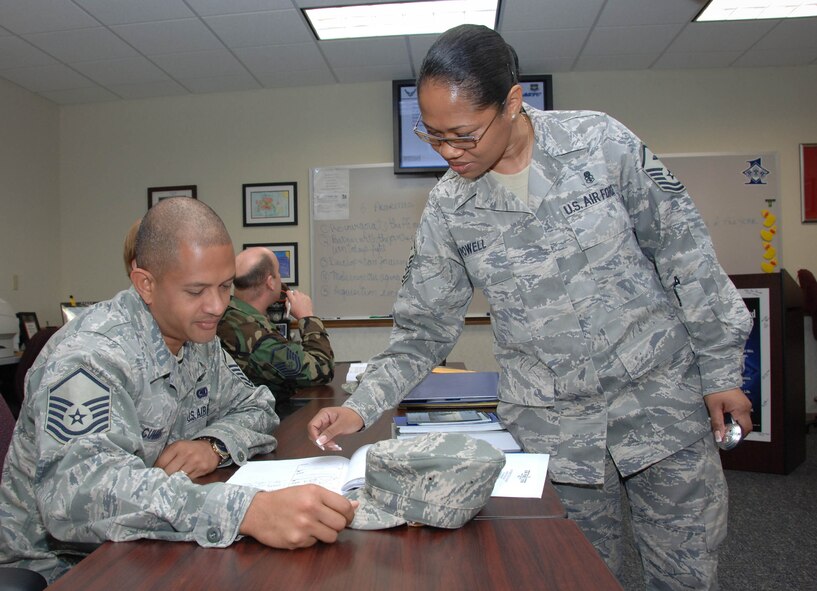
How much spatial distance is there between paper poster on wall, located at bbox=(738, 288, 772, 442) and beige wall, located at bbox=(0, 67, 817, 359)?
1279mm

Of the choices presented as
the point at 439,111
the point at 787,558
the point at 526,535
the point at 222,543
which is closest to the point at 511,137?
the point at 439,111

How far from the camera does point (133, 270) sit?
1.09m

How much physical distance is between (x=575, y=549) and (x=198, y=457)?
2.14 feet

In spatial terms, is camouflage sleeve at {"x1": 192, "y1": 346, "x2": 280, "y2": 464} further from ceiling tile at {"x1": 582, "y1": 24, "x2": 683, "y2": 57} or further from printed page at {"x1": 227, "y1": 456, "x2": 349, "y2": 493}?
ceiling tile at {"x1": 582, "y1": 24, "x2": 683, "y2": 57}

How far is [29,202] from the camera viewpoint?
13.9 feet

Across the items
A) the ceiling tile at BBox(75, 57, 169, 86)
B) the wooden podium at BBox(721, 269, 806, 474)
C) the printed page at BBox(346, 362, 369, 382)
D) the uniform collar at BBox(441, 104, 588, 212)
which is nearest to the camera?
the uniform collar at BBox(441, 104, 588, 212)

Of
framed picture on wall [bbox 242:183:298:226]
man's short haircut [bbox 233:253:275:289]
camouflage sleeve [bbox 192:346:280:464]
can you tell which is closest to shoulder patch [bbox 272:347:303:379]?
man's short haircut [bbox 233:253:275:289]

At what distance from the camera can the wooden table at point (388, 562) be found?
64 cm

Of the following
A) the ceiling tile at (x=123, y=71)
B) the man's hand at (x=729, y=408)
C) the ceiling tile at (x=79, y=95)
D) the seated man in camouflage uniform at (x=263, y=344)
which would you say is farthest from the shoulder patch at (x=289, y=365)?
the ceiling tile at (x=79, y=95)

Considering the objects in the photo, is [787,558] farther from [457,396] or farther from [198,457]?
[198,457]

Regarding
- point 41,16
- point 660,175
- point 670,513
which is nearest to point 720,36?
point 660,175

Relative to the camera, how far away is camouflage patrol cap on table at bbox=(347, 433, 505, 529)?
0.76 m

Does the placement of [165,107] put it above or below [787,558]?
above

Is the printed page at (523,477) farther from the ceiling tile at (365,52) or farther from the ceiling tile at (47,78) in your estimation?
the ceiling tile at (47,78)
